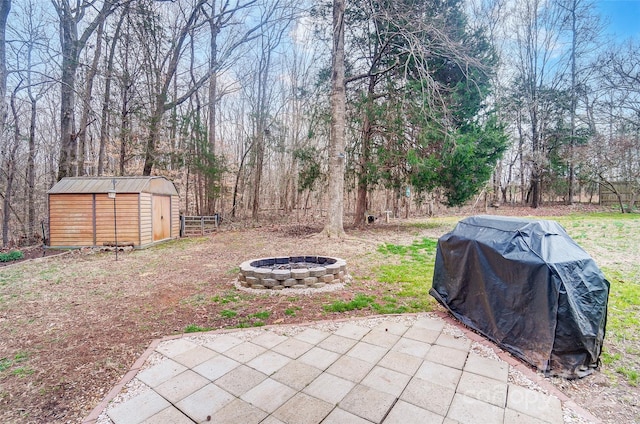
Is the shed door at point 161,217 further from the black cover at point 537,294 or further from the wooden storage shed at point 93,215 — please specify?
the black cover at point 537,294

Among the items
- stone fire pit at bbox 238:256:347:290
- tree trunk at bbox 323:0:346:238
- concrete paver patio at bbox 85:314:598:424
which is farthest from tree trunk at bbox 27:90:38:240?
concrete paver patio at bbox 85:314:598:424

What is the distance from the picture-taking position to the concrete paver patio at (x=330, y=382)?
70.4 inches

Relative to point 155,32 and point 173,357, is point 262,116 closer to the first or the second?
point 155,32

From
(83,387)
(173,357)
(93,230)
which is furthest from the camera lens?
(93,230)

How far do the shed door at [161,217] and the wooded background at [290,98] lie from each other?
2.24 m

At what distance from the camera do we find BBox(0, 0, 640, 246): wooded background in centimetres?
875

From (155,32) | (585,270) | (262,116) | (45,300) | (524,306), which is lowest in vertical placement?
(45,300)

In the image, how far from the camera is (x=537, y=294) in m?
2.23

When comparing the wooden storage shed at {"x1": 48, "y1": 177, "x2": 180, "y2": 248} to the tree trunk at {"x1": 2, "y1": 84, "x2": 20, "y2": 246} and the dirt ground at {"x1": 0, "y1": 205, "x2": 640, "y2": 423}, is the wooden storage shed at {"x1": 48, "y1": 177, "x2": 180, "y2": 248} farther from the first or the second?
the tree trunk at {"x1": 2, "y1": 84, "x2": 20, "y2": 246}

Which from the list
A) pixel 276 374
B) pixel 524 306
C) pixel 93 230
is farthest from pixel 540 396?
pixel 93 230

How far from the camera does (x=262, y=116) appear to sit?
14.0 meters

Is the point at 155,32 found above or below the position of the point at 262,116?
above

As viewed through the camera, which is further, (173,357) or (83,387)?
(173,357)

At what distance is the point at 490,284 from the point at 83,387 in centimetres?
332
